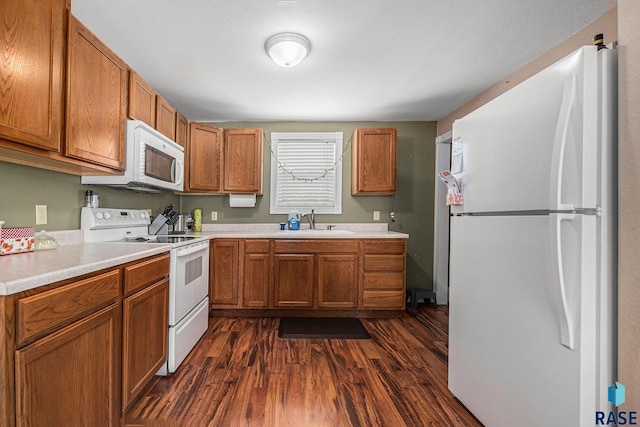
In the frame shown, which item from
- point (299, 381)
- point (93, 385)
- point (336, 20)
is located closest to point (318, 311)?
point (299, 381)

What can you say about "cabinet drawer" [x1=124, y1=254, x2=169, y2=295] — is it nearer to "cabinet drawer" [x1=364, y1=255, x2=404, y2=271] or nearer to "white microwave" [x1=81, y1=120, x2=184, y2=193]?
"white microwave" [x1=81, y1=120, x2=184, y2=193]

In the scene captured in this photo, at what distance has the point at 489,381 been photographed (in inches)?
55.7

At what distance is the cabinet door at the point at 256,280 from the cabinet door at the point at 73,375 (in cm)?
169

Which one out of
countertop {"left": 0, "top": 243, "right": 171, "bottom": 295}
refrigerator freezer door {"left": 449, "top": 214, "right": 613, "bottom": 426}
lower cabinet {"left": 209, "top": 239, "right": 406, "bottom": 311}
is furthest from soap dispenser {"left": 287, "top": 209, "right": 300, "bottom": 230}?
refrigerator freezer door {"left": 449, "top": 214, "right": 613, "bottom": 426}

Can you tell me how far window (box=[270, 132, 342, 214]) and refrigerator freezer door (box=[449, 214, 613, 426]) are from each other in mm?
2206

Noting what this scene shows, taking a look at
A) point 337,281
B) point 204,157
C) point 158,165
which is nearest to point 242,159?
point 204,157

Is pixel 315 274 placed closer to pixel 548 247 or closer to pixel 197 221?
pixel 197 221

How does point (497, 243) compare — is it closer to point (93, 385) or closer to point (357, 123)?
point (93, 385)

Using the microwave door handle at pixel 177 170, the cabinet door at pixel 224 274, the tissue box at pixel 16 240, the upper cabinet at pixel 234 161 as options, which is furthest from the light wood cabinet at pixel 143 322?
the upper cabinet at pixel 234 161

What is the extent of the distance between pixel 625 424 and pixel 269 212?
3357mm

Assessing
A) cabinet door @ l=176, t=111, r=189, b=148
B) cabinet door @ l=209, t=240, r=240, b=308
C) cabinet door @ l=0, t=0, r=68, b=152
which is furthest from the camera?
cabinet door @ l=209, t=240, r=240, b=308

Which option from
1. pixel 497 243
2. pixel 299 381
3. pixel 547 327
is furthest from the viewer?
pixel 299 381

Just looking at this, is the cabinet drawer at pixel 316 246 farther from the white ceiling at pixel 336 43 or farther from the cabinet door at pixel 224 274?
the white ceiling at pixel 336 43

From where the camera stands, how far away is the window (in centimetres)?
374
